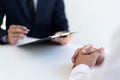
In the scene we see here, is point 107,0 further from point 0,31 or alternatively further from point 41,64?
point 41,64

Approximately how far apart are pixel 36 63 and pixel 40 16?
1.97 ft

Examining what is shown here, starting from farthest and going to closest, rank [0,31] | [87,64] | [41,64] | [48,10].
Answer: [48,10], [0,31], [41,64], [87,64]

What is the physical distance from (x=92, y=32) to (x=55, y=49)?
1.31 m

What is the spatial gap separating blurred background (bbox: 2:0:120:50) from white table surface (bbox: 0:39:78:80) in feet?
3.91

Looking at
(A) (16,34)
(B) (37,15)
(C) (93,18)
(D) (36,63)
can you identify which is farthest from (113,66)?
(C) (93,18)

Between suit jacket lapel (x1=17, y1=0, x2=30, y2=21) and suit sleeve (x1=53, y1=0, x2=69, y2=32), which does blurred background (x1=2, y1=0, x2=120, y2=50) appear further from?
suit jacket lapel (x1=17, y1=0, x2=30, y2=21)

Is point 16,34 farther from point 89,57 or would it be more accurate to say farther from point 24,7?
point 89,57

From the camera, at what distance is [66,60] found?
41.6 inches

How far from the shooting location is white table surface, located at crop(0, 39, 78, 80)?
0.94m

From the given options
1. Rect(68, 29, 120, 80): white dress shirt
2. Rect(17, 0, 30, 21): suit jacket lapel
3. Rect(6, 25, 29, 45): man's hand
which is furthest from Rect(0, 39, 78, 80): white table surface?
Rect(17, 0, 30, 21): suit jacket lapel

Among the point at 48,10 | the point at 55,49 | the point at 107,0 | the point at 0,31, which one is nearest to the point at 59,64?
the point at 55,49

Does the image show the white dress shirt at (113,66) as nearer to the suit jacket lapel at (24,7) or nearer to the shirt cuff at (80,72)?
the shirt cuff at (80,72)

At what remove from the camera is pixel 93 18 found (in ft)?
7.82

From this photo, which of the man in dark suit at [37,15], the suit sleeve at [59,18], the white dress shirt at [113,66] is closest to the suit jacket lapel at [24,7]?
the man in dark suit at [37,15]
